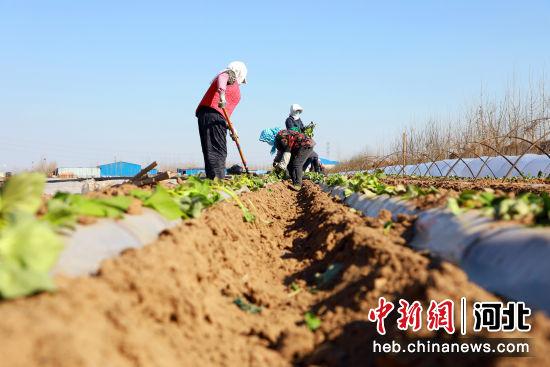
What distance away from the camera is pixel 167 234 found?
268 centimetres

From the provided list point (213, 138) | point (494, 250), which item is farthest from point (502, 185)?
point (494, 250)

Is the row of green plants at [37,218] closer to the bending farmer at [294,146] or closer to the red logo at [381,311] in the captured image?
the red logo at [381,311]

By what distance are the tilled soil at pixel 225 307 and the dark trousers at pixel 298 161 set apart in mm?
7817

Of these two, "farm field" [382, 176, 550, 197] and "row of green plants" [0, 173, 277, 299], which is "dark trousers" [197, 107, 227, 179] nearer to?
"row of green plants" [0, 173, 277, 299]

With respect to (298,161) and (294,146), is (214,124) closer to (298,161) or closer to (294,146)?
(294,146)

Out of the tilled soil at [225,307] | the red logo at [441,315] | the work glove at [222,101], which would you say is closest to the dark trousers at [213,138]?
the work glove at [222,101]

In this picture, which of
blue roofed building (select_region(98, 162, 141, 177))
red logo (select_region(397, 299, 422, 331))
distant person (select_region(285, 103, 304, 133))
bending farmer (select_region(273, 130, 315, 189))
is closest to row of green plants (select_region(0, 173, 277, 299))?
red logo (select_region(397, 299, 422, 331))

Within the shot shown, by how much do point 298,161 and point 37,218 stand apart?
32.5 ft

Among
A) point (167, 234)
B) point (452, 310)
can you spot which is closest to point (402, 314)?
point (452, 310)

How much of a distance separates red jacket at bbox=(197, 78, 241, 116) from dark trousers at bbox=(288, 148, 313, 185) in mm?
3726

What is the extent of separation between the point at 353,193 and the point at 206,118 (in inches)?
95.8

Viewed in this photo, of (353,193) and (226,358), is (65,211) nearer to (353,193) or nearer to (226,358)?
(226,358)

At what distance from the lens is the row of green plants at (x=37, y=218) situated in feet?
4.81

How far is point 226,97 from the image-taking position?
7.86 meters
